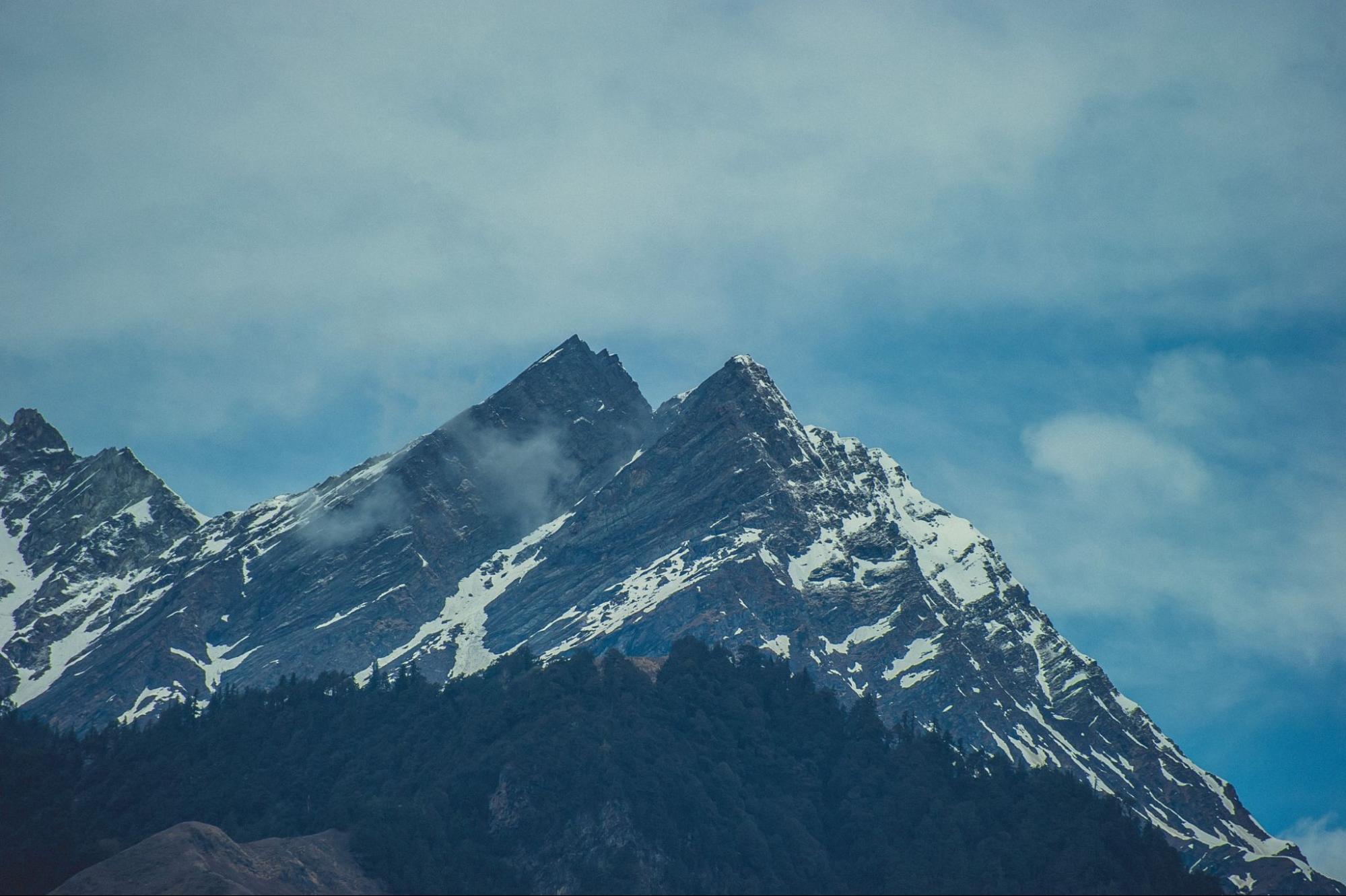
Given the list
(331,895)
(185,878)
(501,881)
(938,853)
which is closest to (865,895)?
(938,853)

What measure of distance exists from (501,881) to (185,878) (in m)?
38.9

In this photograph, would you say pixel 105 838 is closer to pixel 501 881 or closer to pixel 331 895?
pixel 331 895

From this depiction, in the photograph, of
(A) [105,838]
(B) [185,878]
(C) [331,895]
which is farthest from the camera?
(A) [105,838]

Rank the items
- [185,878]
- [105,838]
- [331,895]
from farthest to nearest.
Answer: [105,838]
[331,895]
[185,878]

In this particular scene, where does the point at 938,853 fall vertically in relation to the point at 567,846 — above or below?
below

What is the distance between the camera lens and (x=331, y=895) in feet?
574

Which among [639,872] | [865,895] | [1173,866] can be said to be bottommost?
[1173,866]

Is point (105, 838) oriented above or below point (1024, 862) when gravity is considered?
above

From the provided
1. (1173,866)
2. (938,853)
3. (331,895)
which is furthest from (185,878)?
(1173,866)

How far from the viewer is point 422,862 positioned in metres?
186

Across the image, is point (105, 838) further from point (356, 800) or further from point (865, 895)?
point (865, 895)

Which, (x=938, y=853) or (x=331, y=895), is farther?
(x=938, y=853)

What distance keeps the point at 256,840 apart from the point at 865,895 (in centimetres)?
6760

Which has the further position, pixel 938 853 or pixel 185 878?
pixel 938 853
